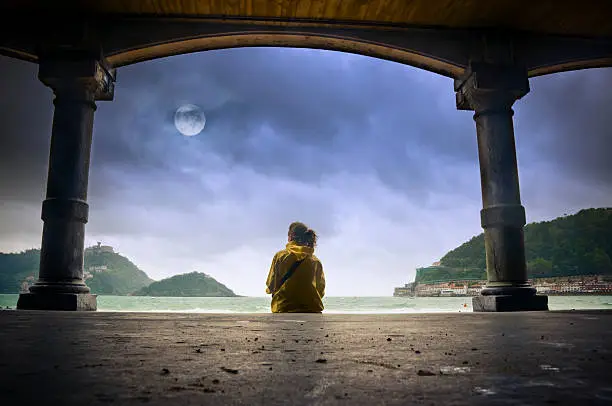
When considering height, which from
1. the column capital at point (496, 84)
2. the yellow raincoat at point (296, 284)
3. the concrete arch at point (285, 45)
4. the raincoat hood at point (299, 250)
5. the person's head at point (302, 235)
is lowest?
the yellow raincoat at point (296, 284)

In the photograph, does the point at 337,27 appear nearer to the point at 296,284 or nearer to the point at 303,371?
the point at 296,284

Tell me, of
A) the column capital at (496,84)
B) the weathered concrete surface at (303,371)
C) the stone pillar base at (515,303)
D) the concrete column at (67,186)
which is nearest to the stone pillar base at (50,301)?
the concrete column at (67,186)

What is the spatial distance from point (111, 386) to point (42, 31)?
622cm

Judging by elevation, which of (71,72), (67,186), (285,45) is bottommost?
(67,186)

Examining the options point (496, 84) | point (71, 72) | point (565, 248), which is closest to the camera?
point (71, 72)

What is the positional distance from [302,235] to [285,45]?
10.4 feet

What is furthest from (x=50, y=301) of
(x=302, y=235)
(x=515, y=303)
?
(x=515, y=303)

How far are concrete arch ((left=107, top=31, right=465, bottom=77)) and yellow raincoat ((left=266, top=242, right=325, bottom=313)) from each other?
3190 mm

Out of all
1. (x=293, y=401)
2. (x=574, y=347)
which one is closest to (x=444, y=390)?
(x=293, y=401)

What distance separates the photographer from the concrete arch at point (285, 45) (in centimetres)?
605

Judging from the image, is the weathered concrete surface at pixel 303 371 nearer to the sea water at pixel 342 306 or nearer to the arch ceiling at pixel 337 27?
the arch ceiling at pixel 337 27

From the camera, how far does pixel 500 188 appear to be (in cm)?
571

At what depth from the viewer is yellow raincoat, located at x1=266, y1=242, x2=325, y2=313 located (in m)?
4.62

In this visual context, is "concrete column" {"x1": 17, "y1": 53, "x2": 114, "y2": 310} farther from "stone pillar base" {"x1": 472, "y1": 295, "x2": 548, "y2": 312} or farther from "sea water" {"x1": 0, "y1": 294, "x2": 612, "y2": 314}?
"sea water" {"x1": 0, "y1": 294, "x2": 612, "y2": 314}
